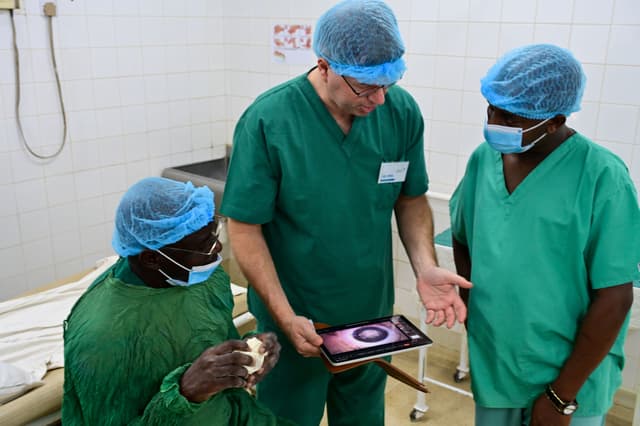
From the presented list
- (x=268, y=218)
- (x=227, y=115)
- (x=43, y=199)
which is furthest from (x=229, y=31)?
(x=268, y=218)

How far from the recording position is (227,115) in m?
4.02

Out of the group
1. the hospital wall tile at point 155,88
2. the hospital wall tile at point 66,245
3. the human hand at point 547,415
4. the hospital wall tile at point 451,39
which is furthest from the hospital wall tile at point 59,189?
the human hand at point 547,415

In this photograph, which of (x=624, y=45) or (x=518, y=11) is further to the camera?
(x=518, y=11)

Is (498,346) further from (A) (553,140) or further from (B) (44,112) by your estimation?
(B) (44,112)

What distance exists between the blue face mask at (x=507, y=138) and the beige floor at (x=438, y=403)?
1.71 meters

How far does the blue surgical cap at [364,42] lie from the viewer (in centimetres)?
154

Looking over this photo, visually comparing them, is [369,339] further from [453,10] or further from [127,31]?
[127,31]

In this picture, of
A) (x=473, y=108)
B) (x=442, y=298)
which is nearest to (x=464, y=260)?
(x=442, y=298)

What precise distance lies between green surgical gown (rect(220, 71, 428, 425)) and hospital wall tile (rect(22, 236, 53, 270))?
5.96 feet

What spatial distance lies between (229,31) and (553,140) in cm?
279

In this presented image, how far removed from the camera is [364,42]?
1.54m

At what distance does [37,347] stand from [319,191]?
1.36 meters

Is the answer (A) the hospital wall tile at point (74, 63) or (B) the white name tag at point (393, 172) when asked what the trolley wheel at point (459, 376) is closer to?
(B) the white name tag at point (393, 172)

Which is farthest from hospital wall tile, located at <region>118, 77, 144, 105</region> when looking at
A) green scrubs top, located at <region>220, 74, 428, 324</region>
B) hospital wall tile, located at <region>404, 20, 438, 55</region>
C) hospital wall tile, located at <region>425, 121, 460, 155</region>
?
green scrubs top, located at <region>220, 74, 428, 324</region>
